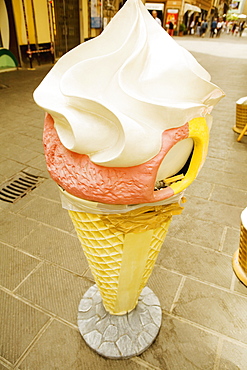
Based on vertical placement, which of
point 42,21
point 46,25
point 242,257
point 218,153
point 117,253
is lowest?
point 218,153

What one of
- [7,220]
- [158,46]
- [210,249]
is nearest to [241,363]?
[210,249]

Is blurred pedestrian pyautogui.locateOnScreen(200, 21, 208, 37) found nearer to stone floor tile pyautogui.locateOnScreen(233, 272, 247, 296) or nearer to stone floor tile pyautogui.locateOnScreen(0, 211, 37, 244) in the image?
stone floor tile pyautogui.locateOnScreen(0, 211, 37, 244)

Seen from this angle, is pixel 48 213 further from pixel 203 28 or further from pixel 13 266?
pixel 203 28

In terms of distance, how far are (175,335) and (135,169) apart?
1.23 m

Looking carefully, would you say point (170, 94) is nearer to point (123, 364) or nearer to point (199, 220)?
point (123, 364)

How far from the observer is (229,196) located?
286 centimetres

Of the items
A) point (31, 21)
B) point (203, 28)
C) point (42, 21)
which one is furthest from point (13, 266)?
point (203, 28)

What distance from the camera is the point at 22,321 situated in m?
1.64

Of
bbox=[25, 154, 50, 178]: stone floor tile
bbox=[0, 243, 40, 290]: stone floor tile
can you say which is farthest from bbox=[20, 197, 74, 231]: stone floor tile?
bbox=[25, 154, 50, 178]: stone floor tile

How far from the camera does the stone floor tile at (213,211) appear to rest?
2521 mm

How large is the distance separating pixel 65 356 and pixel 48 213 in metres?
1.30

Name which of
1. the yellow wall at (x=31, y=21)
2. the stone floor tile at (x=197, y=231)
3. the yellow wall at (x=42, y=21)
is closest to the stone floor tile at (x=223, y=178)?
the stone floor tile at (x=197, y=231)

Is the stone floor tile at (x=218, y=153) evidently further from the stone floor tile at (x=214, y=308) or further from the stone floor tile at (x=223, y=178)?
the stone floor tile at (x=214, y=308)

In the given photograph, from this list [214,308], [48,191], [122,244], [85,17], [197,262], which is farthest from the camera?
[85,17]
